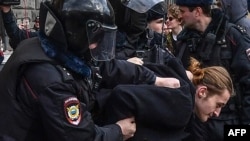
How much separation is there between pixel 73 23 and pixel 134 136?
0.56 metres

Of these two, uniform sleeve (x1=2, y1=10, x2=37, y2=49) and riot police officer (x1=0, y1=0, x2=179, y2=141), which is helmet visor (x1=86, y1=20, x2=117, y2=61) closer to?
riot police officer (x1=0, y1=0, x2=179, y2=141)

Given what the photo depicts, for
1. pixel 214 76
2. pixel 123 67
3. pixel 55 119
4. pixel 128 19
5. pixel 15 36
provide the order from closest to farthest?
pixel 55 119 < pixel 123 67 < pixel 214 76 < pixel 128 19 < pixel 15 36

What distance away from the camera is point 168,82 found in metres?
2.01

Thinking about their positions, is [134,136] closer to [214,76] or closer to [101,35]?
[101,35]

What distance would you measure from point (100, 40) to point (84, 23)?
11 cm

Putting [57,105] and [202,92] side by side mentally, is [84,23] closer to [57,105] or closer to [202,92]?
[57,105]

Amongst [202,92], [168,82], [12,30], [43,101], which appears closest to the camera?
[43,101]

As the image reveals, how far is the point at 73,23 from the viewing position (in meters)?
1.78

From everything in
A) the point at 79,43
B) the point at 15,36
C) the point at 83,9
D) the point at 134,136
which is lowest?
the point at 15,36

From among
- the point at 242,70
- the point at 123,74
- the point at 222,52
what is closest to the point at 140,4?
the point at 222,52

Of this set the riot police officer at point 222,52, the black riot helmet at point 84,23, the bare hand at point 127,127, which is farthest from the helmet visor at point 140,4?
the bare hand at point 127,127

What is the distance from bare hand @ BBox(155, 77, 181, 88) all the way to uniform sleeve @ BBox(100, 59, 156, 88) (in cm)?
3

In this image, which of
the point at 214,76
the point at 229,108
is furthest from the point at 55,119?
the point at 229,108

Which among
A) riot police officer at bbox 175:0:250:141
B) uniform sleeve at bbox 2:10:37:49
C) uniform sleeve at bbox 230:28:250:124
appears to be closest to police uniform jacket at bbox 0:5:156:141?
riot police officer at bbox 175:0:250:141
